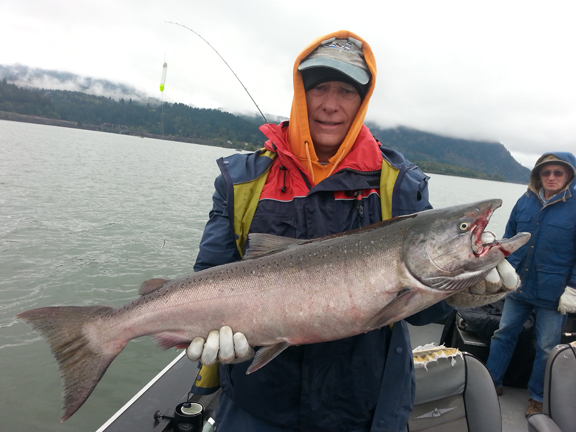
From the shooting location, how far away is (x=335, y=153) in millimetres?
3109

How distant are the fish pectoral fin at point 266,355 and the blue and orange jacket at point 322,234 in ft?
0.64

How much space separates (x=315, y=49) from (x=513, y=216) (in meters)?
5.09

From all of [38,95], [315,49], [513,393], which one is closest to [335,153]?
[315,49]

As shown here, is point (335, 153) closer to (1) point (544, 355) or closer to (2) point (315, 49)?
(2) point (315, 49)

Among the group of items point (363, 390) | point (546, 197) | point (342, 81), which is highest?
point (342, 81)

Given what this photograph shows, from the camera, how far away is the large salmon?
7.98 ft

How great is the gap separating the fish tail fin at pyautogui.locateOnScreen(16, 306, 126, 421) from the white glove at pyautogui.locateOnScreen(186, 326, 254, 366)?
1.97ft

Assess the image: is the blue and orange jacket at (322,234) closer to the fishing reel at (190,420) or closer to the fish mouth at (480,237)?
the fish mouth at (480,237)

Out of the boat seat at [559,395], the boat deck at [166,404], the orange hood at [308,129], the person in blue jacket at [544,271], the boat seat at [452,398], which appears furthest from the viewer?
the person in blue jacket at [544,271]

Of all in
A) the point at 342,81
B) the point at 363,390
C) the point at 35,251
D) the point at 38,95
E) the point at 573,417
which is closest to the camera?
the point at 363,390

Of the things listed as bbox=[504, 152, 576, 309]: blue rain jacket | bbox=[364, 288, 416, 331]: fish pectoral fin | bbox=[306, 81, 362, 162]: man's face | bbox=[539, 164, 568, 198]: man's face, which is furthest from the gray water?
bbox=[539, 164, 568, 198]: man's face

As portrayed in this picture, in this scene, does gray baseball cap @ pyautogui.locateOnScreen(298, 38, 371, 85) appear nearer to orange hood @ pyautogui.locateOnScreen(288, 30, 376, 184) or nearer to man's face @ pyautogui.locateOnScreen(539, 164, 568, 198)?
orange hood @ pyautogui.locateOnScreen(288, 30, 376, 184)

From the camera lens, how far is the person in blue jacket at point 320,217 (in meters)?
2.52

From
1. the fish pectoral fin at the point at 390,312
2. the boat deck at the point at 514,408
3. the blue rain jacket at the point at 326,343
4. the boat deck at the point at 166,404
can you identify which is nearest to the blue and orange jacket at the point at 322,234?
the blue rain jacket at the point at 326,343
